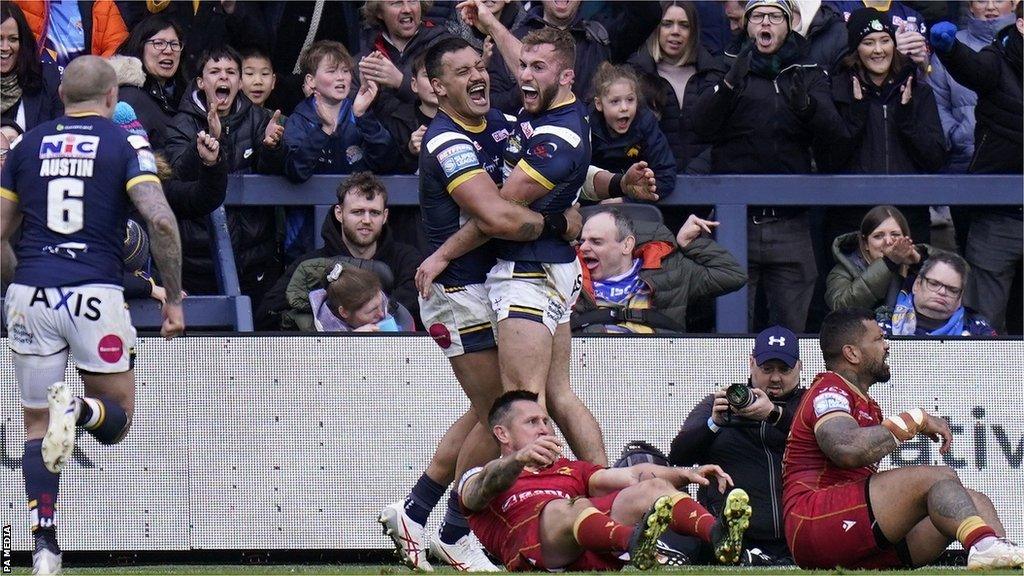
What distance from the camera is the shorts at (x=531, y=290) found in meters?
8.87

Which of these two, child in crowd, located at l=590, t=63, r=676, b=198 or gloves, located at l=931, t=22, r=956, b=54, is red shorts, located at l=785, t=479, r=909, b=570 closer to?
child in crowd, located at l=590, t=63, r=676, b=198

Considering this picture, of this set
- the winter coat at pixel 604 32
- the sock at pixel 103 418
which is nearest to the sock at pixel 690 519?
the sock at pixel 103 418

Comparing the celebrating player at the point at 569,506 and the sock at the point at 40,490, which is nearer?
the celebrating player at the point at 569,506

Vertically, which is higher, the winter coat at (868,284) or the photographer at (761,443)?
the winter coat at (868,284)

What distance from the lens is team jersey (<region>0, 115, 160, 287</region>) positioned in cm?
807

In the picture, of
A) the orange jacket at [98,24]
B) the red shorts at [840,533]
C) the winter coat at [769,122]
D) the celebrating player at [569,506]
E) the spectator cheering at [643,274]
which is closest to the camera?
the celebrating player at [569,506]

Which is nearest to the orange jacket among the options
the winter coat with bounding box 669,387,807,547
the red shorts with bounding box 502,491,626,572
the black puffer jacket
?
the black puffer jacket

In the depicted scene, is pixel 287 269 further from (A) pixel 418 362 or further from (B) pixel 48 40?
(B) pixel 48 40

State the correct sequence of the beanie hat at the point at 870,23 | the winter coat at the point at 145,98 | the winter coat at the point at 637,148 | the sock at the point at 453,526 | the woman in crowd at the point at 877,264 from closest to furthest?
the sock at the point at 453,526
the woman in crowd at the point at 877,264
the winter coat at the point at 637,148
the winter coat at the point at 145,98
the beanie hat at the point at 870,23

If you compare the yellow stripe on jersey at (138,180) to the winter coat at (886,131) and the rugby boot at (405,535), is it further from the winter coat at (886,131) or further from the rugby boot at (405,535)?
the winter coat at (886,131)

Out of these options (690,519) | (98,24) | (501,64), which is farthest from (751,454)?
(98,24)

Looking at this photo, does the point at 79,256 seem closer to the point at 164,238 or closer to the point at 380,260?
the point at 164,238

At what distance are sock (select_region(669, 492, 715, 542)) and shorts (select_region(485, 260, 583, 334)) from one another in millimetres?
1484

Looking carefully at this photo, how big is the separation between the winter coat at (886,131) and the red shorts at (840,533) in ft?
13.1
